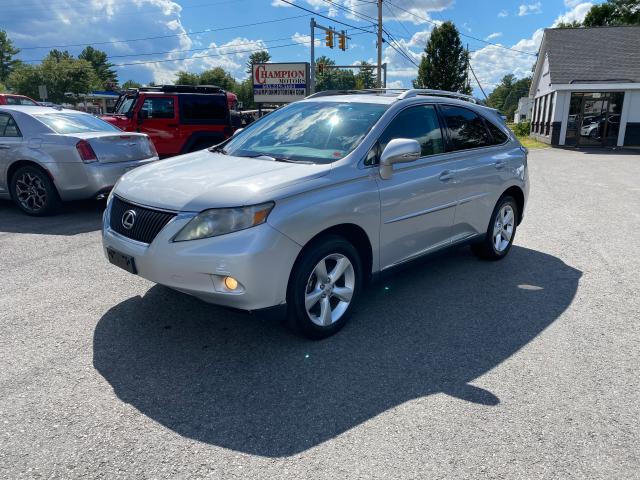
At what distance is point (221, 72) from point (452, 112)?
10000 cm

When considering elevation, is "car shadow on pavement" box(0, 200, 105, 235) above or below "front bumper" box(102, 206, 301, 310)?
below

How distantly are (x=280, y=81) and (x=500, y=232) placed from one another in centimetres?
2841

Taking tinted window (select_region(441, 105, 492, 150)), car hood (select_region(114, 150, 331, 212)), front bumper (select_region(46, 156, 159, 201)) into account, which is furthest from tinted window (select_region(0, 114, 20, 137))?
tinted window (select_region(441, 105, 492, 150))

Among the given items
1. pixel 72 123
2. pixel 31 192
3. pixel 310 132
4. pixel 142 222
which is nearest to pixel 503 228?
pixel 310 132

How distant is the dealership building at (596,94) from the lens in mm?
25531

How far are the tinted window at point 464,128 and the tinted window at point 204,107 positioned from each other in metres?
9.01

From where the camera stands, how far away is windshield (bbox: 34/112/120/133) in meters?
7.54

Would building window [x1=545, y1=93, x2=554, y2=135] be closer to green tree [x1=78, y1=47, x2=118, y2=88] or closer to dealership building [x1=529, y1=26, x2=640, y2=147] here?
dealership building [x1=529, y1=26, x2=640, y2=147]

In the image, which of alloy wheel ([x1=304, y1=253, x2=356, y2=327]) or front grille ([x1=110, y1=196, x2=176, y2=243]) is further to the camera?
alloy wheel ([x1=304, y1=253, x2=356, y2=327])

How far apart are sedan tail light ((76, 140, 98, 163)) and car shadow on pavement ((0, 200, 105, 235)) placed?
89cm

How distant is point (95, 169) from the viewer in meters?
7.22

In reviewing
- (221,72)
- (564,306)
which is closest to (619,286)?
(564,306)

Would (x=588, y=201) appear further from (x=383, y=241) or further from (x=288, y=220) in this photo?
(x=288, y=220)

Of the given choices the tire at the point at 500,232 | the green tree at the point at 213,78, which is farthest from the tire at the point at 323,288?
the green tree at the point at 213,78
